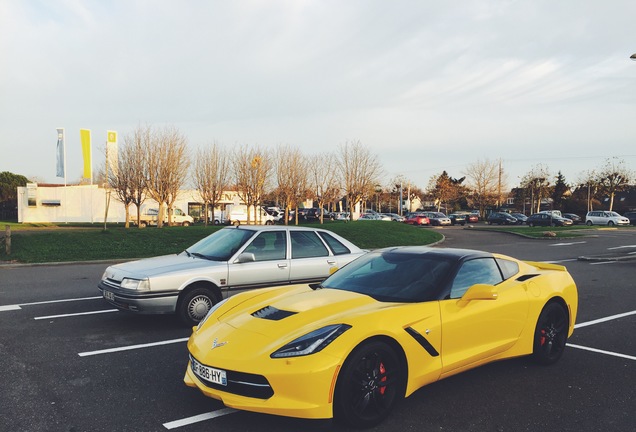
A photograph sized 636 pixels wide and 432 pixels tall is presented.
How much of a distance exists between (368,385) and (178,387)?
1.95m

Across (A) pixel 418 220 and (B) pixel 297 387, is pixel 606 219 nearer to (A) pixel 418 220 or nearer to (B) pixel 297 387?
(A) pixel 418 220

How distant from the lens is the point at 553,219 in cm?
4653

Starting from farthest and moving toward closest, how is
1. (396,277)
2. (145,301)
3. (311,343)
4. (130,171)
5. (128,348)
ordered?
(130,171) → (145,301) → (128,348) → (396,277) → (311,343)

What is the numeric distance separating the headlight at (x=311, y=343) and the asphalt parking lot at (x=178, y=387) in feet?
1.97

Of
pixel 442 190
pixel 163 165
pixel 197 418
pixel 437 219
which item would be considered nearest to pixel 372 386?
pixel 197 418

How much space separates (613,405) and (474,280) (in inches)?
61.0

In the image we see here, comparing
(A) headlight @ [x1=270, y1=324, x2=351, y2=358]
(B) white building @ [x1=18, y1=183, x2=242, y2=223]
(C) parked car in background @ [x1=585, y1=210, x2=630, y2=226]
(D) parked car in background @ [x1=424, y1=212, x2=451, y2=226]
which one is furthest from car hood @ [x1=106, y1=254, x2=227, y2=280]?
(C) parked car in background @ [x1=585, y1=210, x2=630, y2=226]

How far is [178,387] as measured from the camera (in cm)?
462

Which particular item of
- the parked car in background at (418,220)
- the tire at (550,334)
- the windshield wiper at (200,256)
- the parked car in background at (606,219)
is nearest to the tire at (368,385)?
the tire at (550,334)

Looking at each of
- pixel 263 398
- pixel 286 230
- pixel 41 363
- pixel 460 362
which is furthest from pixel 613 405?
pixel 41 363

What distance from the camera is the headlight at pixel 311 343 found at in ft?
11.7

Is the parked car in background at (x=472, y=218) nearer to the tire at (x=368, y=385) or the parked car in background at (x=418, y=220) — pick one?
the parked car in background at (x=418, y=220)

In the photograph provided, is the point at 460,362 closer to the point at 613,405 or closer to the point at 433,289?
the point at 433,289

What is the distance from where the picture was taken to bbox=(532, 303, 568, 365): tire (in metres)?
5.21
